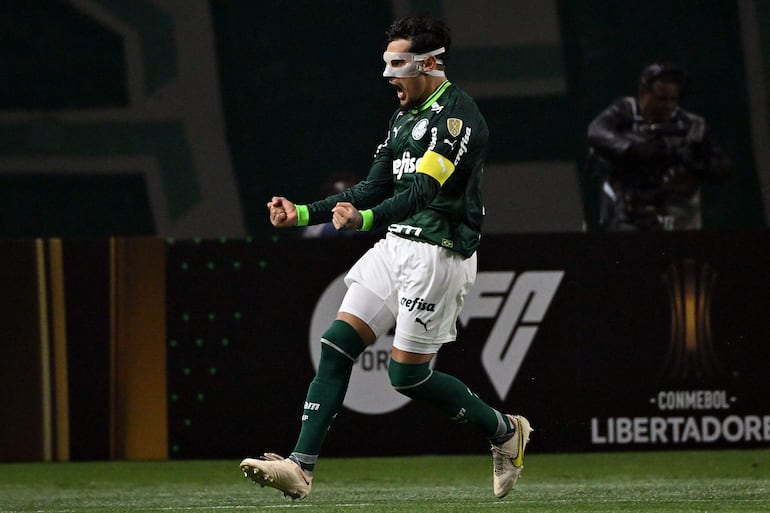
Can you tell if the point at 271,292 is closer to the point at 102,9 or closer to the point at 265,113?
the point at 265,113

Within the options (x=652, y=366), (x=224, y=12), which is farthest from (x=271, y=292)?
(x=224, y=12)

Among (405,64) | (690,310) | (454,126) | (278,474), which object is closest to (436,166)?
(454,126)

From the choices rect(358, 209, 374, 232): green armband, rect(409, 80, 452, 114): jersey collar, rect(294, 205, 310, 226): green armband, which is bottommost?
rect(358, 209, 374, 232): green armband

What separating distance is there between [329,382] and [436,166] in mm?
1016

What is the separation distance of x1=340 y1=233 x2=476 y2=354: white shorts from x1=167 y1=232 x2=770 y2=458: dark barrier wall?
93.7 inches

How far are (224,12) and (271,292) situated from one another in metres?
3.90

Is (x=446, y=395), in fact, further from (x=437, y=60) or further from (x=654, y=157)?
(x=654, y=157)

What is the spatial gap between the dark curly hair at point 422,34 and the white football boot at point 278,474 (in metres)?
1.74

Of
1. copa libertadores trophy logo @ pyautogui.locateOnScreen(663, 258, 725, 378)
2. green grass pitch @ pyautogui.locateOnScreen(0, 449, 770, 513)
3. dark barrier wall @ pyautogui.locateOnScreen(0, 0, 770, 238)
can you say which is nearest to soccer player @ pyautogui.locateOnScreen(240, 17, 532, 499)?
green grass pitch @ pyautogui.locateOnScreen(0, 449, 770, 513)

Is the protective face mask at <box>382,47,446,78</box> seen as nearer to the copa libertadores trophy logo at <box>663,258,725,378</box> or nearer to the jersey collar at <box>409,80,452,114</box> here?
the jersey collar at <box>409,80,452,114</box>

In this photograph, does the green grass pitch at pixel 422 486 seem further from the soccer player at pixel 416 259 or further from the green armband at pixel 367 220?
the green armband at pixel 367 220

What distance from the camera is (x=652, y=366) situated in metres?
8.68

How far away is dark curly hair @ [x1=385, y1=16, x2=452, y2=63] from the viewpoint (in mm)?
6191

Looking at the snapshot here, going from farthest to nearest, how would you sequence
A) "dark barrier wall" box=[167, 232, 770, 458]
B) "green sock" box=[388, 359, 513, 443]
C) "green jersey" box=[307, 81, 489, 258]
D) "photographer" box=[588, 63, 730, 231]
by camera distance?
"photographer" box=[588, 63, 730, 231] → "dark barrier wall" box=[167, 232, 770, 458] → "green sock" box=[388, 359, 513, 443] → "green jersey" box=[307, 81, 489, 258]
